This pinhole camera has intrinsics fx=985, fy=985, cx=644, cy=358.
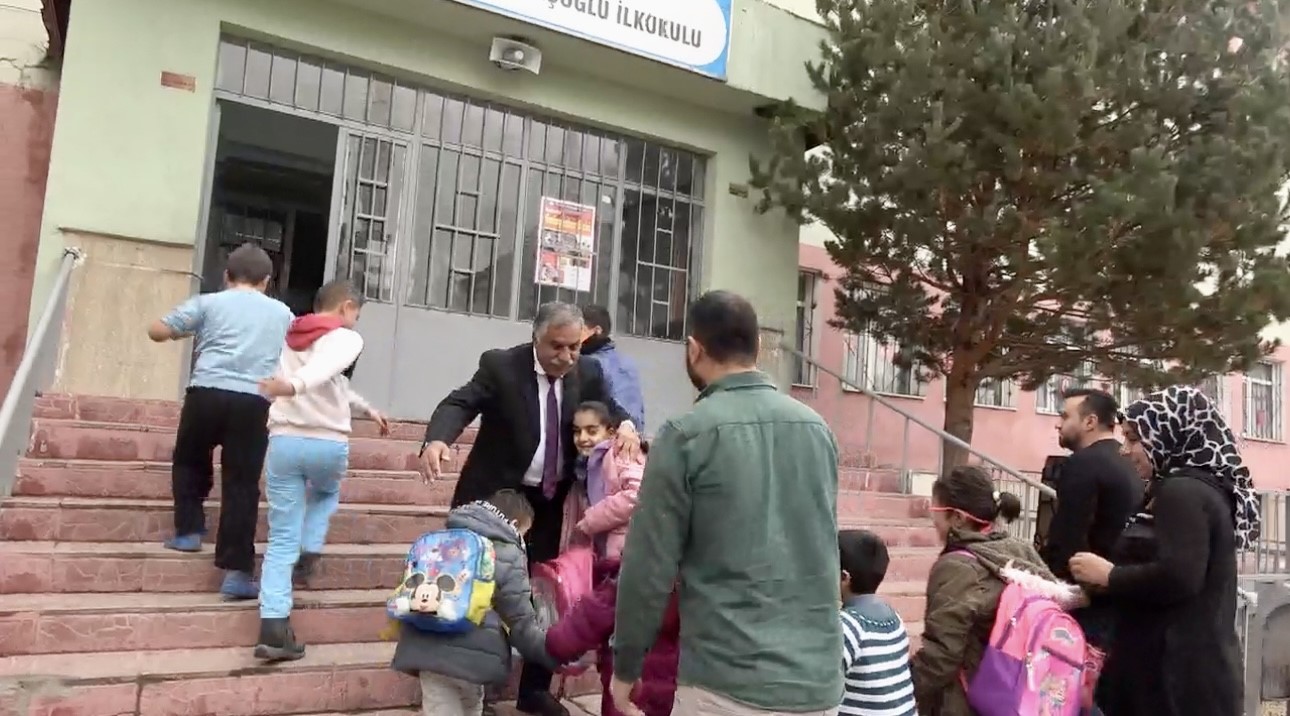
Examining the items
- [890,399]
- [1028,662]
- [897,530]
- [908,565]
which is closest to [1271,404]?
[890,399]

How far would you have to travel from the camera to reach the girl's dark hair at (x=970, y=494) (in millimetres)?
3389

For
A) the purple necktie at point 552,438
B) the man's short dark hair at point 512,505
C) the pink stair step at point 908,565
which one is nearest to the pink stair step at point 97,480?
the purple necktie at point 552,438

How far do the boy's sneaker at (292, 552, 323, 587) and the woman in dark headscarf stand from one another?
3.35m

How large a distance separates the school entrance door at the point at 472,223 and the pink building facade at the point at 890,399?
2.13 m

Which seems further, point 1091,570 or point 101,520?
point 101,520

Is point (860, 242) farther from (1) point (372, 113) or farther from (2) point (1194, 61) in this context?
(1) point (372, 113)

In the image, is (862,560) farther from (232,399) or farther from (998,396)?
(998,396)

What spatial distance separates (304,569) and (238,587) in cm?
37

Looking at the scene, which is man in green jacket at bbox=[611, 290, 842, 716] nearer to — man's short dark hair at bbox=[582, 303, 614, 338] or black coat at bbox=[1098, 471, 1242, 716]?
black coat at bbox=[1098, 471, 1242, 716]

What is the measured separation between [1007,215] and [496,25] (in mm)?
4314

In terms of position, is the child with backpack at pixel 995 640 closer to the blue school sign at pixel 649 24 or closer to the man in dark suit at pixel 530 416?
the man in dark suit at pixel 530 416

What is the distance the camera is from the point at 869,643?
290 cm

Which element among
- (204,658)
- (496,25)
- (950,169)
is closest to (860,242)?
(950,169)

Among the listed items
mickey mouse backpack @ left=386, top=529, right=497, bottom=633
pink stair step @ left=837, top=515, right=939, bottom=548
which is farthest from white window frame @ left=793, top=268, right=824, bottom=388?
mickey mouse backpack @ left=386, top=529, right=497, bottom=633
